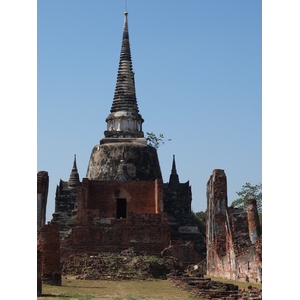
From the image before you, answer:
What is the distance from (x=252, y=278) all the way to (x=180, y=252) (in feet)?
36.0

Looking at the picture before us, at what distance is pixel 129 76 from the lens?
39.3 meters

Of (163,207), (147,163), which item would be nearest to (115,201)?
(163,207)

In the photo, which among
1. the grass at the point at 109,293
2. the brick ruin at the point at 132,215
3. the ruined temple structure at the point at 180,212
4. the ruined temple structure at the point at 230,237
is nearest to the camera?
the grass at the point at 109,293

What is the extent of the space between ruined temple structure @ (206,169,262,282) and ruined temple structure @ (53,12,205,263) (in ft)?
15.0

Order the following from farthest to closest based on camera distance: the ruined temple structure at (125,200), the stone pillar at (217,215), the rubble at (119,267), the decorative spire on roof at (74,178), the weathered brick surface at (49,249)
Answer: the decorative spire on roof at (74,178), the ruined temple structure at (125,200), the rubble at (119,267), the stone pillar at (217,215), the weathered brick surface at (49,249)

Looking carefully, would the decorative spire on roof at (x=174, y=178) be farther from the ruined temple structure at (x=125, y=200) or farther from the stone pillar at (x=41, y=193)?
the stone pillar at (x=41, y=193)

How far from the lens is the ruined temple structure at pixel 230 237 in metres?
16.2

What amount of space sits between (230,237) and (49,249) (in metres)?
5.81

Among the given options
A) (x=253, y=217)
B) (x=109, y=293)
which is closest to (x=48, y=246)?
(x=109, y=293)

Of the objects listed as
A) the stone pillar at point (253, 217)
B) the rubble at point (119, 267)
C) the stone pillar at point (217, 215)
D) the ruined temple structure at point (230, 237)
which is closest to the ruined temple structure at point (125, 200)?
the rubble at point (119, 267)

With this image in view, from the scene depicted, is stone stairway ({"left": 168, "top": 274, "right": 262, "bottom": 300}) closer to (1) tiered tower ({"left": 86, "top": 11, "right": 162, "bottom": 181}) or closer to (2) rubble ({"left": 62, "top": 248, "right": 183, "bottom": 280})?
(2) rubble ({"left": 62, "top": 248, "right": 183, "bottom": 280})

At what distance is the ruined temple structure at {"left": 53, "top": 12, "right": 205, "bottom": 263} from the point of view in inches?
1072

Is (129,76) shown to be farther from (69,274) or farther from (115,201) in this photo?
(69,274)

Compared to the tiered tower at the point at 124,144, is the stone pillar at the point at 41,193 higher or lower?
lower
